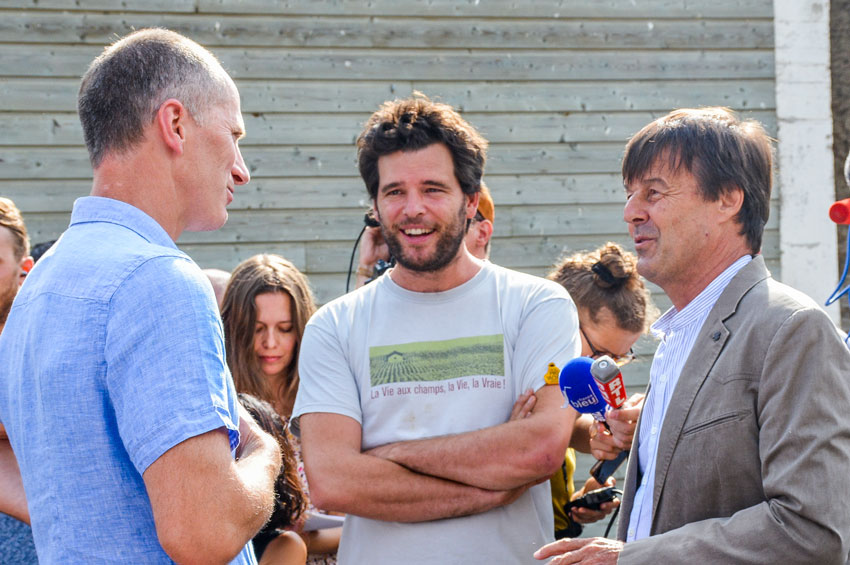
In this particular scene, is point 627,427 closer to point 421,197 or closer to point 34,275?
point 421,197

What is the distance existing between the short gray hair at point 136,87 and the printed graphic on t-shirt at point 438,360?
3.86 ft

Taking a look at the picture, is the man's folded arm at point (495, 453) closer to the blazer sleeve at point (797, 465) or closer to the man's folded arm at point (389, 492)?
the man's folded arm at point (389, 492)

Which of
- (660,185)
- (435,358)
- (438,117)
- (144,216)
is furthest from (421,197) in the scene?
(144,216)

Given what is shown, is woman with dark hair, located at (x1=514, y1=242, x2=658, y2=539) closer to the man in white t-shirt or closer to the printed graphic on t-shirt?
the man in white t-shirt

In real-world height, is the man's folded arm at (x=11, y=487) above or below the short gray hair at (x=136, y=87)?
below

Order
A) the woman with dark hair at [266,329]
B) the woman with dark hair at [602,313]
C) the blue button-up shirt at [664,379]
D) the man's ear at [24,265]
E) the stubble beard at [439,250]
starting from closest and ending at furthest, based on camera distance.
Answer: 1. the blue button-up shirt at [664,379]
2. the stubble beard at [439,250]
3. the man's ear at [24,265]
4. the woman with dark hair at [602,313]
5. the woman with dark hair at [266,329]

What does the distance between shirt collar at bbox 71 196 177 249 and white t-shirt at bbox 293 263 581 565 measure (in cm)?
112

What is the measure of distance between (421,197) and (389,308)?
37cm

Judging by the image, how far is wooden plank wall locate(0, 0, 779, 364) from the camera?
5.38m

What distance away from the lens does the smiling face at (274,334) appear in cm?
353

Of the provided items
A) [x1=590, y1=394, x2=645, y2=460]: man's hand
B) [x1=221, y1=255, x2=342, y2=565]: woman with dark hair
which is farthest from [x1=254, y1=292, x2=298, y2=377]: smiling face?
[x1=590, y1=394, x2=645, y2=460]: man's hand

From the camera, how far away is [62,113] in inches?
212

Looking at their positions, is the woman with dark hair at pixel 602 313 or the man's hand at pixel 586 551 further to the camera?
the woman with dark hair at pixel 602 313

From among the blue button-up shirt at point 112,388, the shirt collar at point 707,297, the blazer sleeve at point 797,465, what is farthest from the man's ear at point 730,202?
the blue button-up shirt at point 112,388
